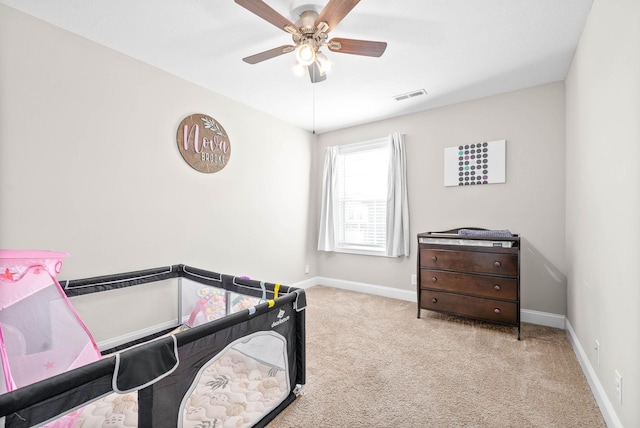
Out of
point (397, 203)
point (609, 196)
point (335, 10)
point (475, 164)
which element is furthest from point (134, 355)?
point (475, 164)

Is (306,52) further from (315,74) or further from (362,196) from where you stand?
(362,196)

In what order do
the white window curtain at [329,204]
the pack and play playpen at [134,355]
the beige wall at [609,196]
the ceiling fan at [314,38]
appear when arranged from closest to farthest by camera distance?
the pack and play playpen at [134,355] < the beige wall at [609,196] < the ceiling fan at [314,38] < the white window curtain at [329,204]

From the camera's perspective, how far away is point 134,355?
1017 mm

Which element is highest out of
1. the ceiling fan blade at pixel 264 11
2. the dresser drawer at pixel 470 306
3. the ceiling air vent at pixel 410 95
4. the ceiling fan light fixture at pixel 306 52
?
the ceiling air vent at pixel 410 95

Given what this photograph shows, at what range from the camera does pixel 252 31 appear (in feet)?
6.96

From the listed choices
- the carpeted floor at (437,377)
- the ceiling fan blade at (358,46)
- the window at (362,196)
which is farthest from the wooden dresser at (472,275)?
the ceiling fan blade at (358,46)

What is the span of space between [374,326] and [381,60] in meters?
2.45

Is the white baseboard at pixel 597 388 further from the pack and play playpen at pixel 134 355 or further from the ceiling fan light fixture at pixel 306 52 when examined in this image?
the ceiling fan light fixture at pixel 306 52

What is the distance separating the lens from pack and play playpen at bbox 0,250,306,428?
95 cm

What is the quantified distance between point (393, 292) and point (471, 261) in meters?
1.30

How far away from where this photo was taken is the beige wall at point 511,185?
2.85 meters

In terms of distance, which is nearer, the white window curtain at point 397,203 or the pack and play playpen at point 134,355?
the pack and play playpen at point 134,355

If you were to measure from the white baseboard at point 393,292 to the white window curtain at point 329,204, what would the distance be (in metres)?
0.52

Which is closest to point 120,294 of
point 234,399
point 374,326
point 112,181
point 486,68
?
point 112,181
